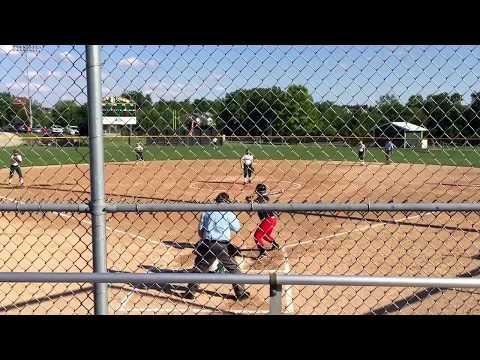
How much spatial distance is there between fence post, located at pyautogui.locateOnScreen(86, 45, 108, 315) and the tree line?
1.61ft

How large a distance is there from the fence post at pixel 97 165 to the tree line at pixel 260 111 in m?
0.49

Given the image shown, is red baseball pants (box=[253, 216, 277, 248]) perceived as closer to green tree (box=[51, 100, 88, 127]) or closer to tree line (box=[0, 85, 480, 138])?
tree line (box=[0, 85, 480, 138])

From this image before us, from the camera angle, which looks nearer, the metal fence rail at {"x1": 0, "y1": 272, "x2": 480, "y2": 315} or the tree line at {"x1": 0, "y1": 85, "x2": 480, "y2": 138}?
the metal fence rail at {"x1": 0, "y1": 272, "x2": 480, "y2": 315}

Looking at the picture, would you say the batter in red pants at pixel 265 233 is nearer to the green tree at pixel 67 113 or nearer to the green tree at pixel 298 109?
the green tree at pixel 298 109

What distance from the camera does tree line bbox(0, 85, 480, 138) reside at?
3.33 m

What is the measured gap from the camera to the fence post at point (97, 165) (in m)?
2.62

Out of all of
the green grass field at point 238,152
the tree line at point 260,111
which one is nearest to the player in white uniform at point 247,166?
the green grass field at point 238,152

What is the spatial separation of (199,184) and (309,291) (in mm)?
14171

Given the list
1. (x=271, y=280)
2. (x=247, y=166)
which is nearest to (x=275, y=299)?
(x=271, y=280)

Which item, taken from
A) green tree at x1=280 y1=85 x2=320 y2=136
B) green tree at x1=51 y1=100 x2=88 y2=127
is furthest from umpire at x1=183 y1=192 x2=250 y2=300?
green tree at x1=51 y1=100 x2=88 y2=127

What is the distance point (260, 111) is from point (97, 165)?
4.11ft
